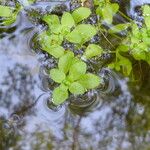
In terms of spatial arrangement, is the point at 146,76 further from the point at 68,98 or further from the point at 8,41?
the point at 8,41

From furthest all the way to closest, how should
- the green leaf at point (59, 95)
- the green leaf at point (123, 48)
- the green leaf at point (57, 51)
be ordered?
the green leaf at point (123, 48)
the green leaf at point (57, 51)
the green leaf at point (59, 95)

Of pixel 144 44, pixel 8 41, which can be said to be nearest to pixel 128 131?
pixel 144 44

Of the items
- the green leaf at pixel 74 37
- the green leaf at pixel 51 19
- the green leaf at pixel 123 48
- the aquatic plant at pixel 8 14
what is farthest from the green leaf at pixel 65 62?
the aquatic plant at pixel 8 14

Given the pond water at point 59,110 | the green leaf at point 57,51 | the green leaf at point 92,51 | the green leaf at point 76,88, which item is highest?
the green leaf at point 57,51

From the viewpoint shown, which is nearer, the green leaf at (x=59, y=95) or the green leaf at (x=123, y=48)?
the green leaf at (x=59, y=95)

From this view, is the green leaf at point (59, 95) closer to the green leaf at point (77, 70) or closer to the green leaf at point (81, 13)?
the green leaf at point (77, 70)

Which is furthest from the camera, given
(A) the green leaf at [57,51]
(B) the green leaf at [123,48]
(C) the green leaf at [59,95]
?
(B) the green leaf at [123,48]

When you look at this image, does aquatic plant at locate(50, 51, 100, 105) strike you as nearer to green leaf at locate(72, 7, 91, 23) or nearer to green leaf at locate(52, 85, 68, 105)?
green leaf at locate(52, 85, 68, 105)
